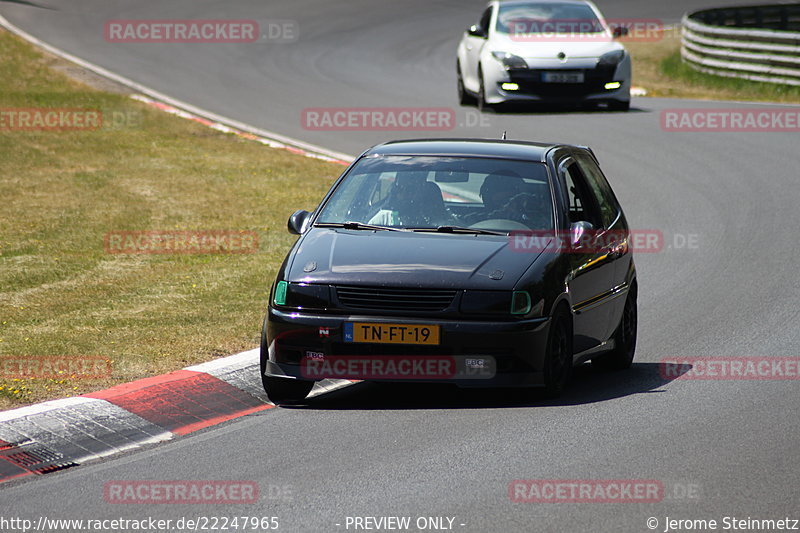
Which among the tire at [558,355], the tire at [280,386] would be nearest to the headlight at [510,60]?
the tire at [558,355]

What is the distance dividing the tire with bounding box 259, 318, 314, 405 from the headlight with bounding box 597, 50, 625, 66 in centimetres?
1363

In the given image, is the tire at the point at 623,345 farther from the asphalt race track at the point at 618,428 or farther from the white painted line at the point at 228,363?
the white painted line at the point at 228,363

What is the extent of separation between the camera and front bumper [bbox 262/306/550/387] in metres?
8.20

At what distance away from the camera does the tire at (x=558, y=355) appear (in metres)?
8.54

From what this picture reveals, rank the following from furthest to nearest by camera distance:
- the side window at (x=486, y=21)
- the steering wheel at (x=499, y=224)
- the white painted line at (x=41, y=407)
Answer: the side window at (x=486, y=21) → the steering wheel at (x=499, y=224) → the white painted line at (x=41, y=407)

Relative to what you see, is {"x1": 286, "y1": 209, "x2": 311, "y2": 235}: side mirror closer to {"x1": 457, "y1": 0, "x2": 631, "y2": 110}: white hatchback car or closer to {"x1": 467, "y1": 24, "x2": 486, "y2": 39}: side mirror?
{"x1": 457, "y1": 0, "x2": 631, "y2": 110}: white hatchback car

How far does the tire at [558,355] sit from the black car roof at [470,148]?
1.38 meters

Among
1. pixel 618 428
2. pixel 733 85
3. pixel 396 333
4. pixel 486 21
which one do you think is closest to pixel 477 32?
pixel 486 21

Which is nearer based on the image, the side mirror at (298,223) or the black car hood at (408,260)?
the black car hood at (408,260)

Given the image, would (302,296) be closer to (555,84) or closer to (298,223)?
(298,223)

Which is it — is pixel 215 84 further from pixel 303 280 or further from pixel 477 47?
pixel 303 280

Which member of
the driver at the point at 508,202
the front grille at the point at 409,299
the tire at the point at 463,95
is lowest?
the tire at the point at 463,95

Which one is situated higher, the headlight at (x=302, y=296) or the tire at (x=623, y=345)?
the headlight at (x=302, y=296)

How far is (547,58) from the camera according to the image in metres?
21.4
